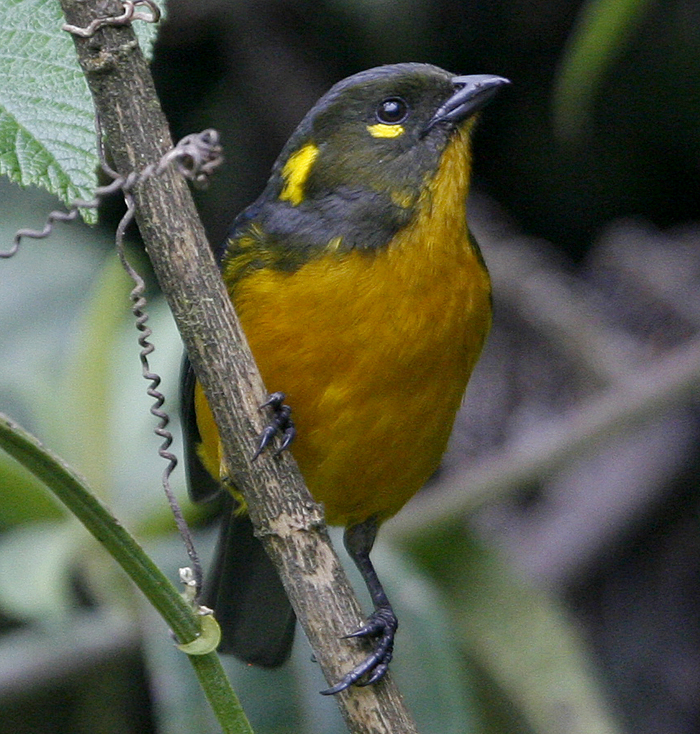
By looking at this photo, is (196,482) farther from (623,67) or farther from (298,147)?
(623,67)

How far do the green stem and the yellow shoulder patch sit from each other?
1516 millimetres

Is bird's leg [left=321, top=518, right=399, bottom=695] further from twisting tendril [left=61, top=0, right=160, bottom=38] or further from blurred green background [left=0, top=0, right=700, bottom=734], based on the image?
twisting tendril [left=61, top=0, right=160, bottom=38]

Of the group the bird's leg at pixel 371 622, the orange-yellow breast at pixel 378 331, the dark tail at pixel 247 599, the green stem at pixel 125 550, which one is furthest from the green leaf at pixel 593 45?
the green stem at pixel 125 550

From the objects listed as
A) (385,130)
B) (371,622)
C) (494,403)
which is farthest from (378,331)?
(494,403)

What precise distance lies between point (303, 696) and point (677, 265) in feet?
7.81

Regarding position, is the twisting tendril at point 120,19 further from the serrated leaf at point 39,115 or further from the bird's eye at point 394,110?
the bird's eye at point 394,110

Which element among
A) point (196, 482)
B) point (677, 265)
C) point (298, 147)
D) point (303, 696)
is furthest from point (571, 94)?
point (303, 696)

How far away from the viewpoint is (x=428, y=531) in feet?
13.3

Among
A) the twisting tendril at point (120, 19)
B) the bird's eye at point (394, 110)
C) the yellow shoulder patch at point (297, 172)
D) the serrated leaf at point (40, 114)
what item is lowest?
the yellow shoulder patch at point (297, 172)

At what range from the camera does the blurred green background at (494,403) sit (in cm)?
363

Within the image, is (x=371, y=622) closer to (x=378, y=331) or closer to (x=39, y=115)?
(x=378, y=331)

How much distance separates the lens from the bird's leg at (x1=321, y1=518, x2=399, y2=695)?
1972 mm

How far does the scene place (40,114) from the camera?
5.34ft

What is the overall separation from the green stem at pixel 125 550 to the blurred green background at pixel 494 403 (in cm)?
164
